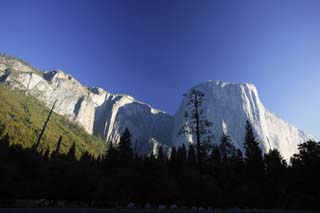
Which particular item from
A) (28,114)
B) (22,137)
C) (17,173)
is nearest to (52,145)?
(22,137)

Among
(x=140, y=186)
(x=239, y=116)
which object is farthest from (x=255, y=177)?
(x=239, y=116)

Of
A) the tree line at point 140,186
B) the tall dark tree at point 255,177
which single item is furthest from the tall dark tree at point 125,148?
the tree line at point 140,186

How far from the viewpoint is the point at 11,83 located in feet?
635

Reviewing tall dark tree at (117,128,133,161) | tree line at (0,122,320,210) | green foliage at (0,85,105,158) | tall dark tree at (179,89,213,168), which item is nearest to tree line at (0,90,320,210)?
tree line at (0,122,320,210)

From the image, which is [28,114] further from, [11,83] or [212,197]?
[212,197]

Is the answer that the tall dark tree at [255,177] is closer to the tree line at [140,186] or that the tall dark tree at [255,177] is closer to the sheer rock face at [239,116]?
the tree line at [140,186]

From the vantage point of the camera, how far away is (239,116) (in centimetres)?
17125

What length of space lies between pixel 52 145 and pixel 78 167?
109 m

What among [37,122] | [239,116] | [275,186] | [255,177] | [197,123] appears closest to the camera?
[275,186]

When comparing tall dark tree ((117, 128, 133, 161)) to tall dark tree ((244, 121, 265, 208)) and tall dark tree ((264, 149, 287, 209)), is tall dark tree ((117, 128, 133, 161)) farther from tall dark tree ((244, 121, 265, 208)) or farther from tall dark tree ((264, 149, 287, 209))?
tall dark tree ((264, 149, 287, 209))

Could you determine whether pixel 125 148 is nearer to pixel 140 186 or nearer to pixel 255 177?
pixel 255 177

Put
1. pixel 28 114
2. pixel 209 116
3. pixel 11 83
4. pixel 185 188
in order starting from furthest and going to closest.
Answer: pixel 11 83 → pixel 209 116 → pixel 28 114 → pixel 185 188

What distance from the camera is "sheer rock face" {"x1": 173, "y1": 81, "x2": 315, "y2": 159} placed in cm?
16450

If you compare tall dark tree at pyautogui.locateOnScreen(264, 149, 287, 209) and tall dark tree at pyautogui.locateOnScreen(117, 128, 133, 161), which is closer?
tall dark tree at pyautogui.locateOnScreen(264, 149, 287, 209)
